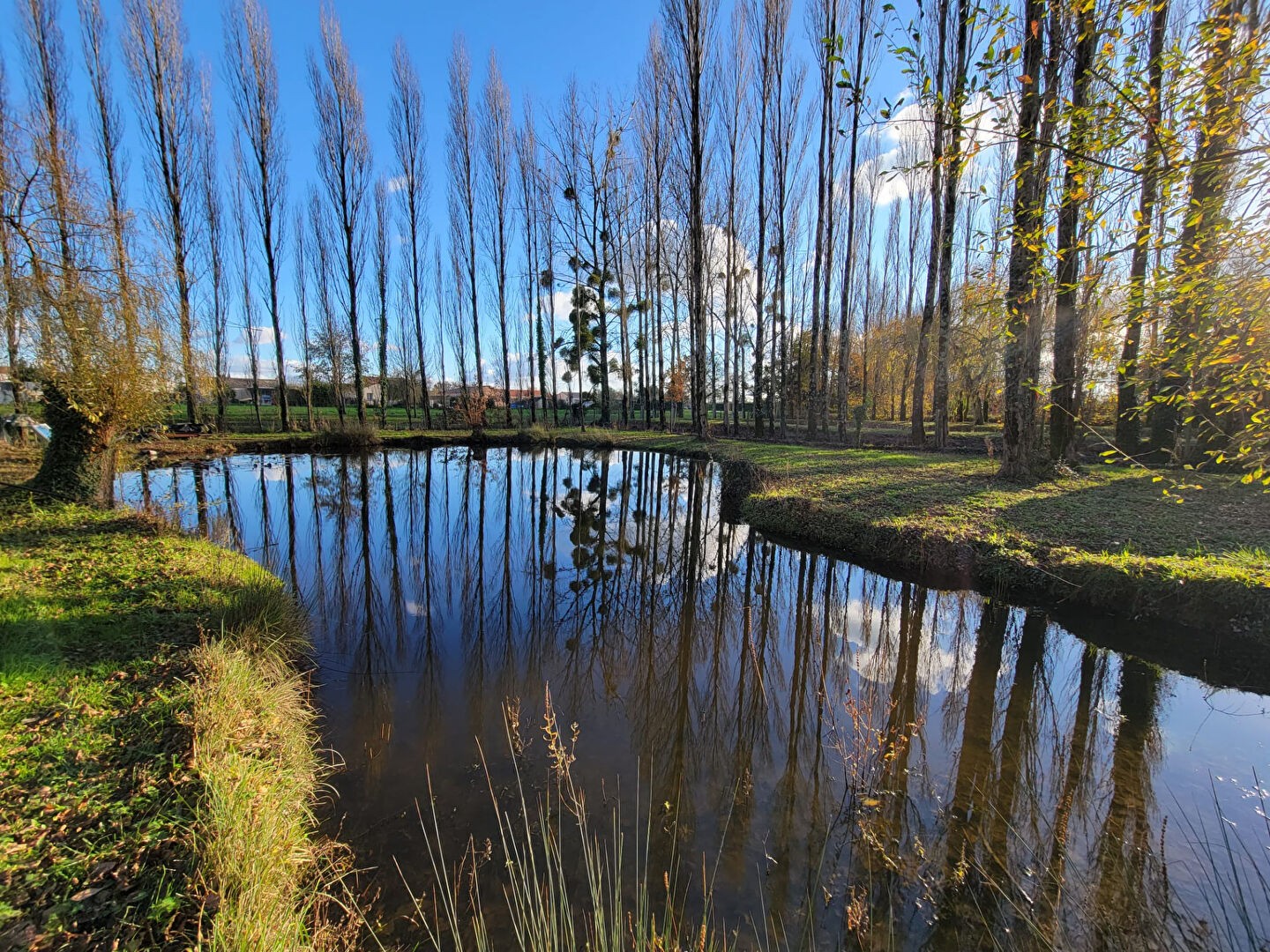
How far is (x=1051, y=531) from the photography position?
634 cm

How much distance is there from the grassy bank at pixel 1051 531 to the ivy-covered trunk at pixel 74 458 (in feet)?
34.8

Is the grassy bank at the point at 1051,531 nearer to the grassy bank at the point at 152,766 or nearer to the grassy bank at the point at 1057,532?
the grassy bank at the point at 1057,532

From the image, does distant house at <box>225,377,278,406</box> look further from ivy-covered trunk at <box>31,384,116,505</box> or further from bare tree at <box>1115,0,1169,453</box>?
bare tree at <box>1115,0,1169,453</box>

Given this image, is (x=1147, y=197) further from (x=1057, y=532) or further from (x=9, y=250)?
(x=9, y=250)

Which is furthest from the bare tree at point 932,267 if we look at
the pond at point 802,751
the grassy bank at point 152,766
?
the grassy bank at point 152,766

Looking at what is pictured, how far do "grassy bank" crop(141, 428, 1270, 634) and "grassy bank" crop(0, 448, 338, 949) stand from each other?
214 inches

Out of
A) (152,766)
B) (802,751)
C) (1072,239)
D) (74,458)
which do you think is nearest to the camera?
(152,766)

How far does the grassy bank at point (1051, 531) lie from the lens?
4.79 m

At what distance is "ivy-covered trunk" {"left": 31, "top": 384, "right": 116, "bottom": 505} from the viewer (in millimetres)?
7211

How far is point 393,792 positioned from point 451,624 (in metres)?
2.39

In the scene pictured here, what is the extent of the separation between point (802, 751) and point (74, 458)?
10656 millimetres

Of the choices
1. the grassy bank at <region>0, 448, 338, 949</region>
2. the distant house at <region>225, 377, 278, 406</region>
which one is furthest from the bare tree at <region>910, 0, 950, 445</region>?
the distant house at <region>225, 377, 278, 406</region>

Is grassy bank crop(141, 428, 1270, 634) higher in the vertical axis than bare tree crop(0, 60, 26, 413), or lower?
lower

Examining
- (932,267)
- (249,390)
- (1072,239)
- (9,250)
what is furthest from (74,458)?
(249,390)
